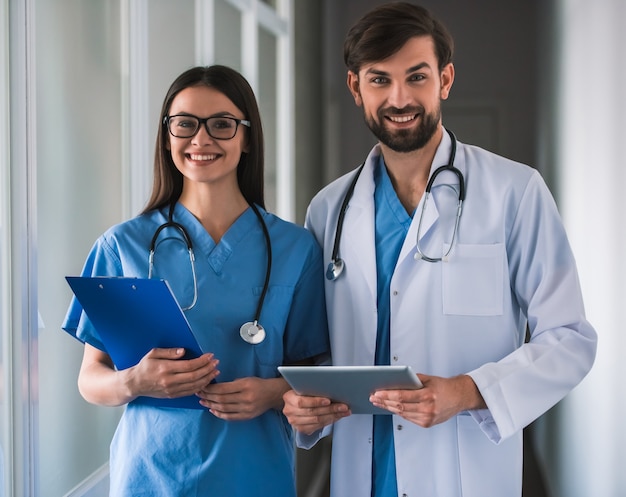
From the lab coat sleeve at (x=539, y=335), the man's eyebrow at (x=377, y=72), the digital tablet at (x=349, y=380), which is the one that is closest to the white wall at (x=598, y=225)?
the lab coat sleeve at (x=539, y=335)

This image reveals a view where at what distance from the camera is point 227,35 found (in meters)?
3.02

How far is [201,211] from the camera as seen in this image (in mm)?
1527

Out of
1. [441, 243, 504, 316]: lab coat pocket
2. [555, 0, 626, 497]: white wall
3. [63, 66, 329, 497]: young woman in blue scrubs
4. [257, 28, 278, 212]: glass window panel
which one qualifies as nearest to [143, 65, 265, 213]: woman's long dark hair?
[63, 66, 329, 497]: young woman in blue scrubs

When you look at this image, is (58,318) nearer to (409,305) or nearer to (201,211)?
(201,211)

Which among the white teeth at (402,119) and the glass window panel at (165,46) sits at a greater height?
the glass window panel at (165,46)

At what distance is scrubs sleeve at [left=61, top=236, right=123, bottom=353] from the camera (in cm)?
143

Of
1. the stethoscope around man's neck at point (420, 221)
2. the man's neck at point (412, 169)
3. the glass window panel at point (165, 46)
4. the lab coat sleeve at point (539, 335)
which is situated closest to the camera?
the lab coat sleeve at point (539, 335)

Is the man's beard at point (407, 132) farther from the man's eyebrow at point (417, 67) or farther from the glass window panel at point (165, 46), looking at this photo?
the glass window panel at point (165, 46)

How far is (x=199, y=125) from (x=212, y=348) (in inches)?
16.3

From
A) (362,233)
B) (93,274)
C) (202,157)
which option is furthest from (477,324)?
(93,274)

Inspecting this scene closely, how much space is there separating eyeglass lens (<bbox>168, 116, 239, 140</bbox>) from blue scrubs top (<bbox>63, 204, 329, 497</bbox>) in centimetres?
16

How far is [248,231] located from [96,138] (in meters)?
0.60

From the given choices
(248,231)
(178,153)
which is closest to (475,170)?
(248,231)

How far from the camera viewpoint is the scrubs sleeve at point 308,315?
154cm
